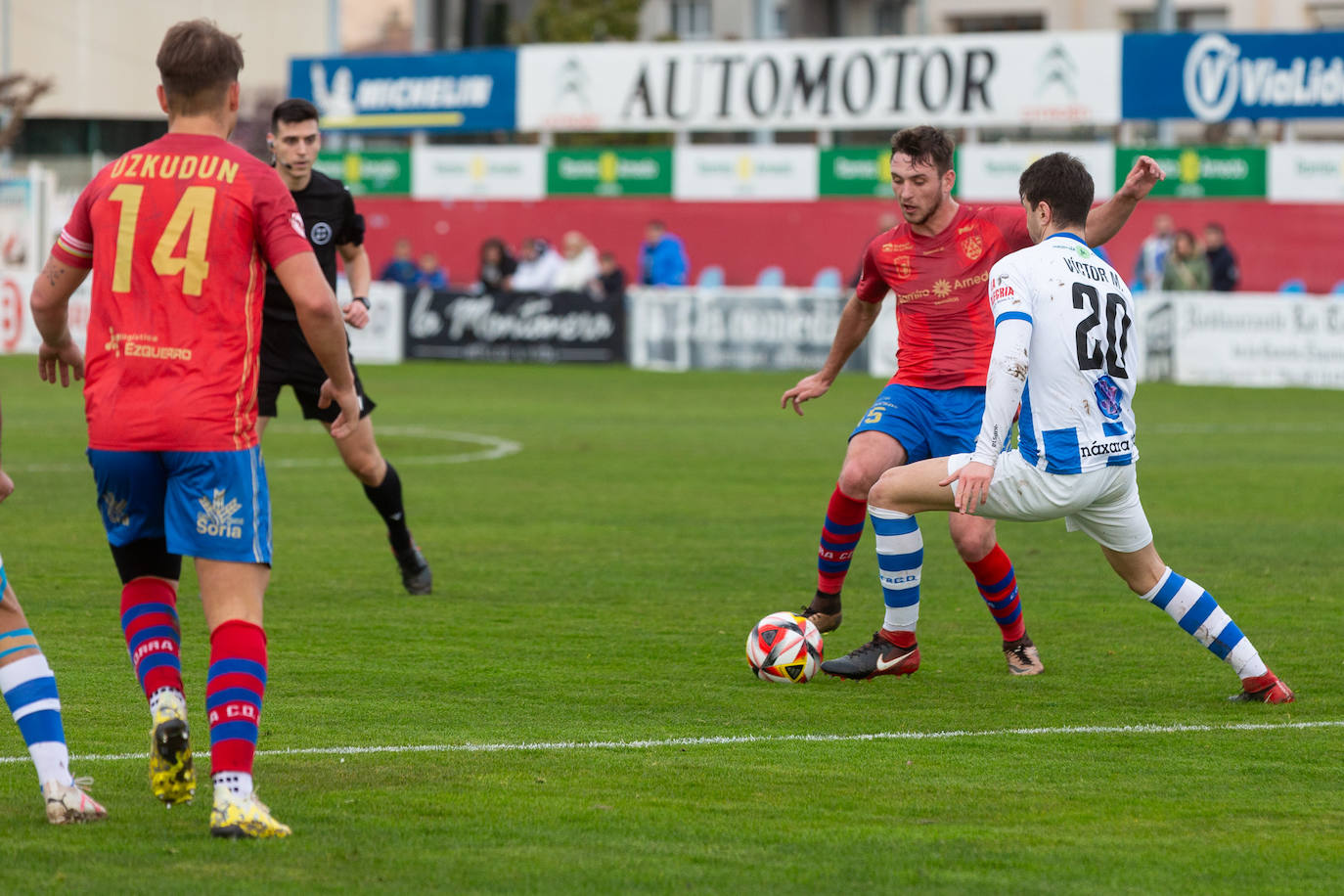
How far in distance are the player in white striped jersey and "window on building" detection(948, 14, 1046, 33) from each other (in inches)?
1878

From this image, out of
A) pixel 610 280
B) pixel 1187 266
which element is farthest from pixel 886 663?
pixel 610 280

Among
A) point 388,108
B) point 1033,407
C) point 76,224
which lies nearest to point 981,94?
point 388,108

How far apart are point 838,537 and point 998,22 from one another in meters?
47.9

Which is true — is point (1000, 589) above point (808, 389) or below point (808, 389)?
below

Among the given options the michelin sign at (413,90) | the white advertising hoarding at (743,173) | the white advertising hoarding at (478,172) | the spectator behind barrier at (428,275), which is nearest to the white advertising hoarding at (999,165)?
the white advertising hoarding at (743,173)

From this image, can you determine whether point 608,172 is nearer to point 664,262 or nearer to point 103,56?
point 664,262

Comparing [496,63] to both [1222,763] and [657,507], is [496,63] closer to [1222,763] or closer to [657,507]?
[657,507]

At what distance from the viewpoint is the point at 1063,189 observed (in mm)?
6652

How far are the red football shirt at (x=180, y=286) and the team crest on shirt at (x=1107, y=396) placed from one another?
9.50 ft

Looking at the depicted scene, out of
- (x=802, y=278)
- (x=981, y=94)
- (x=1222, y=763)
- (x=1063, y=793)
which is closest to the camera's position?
(x=1063, y=793)

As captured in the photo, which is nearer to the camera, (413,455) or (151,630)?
(151,630)

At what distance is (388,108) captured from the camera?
35.2m

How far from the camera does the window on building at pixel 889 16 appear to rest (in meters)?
A: 54.7

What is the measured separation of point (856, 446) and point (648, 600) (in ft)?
6.17
